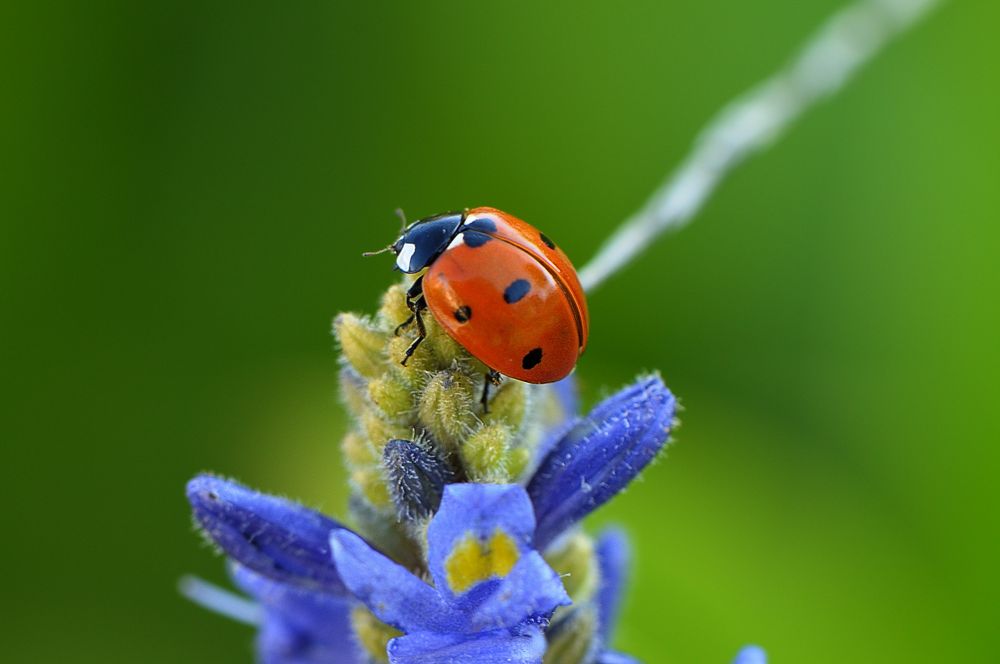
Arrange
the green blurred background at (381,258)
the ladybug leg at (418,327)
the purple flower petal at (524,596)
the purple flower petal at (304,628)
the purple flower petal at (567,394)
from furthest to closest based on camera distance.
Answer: the green blurred background at (381,258) → the purple flower petal at (567,394) → the purple flower petal at (304,628) → the ladybug leg at (418,327) → the purple flower petal at (524,596)

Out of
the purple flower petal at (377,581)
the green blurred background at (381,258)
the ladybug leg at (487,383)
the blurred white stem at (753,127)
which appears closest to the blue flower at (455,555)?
the purple flower petal at (377,581)

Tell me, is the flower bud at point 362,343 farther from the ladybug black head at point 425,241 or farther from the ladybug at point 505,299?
the ladybug black head at point 425,241

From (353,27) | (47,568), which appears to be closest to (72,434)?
(47,568)

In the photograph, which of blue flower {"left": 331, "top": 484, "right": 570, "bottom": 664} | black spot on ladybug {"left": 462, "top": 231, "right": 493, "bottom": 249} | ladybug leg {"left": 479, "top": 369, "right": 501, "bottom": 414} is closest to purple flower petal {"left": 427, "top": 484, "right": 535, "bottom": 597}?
blue flower {"left": 331, "top": 484, "right": 570, "bottom": 664}

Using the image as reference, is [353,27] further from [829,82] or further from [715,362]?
[829,82]

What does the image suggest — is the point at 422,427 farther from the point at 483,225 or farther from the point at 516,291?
the point at 483,225

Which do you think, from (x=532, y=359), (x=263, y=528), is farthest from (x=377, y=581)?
(x=532, y=359)
